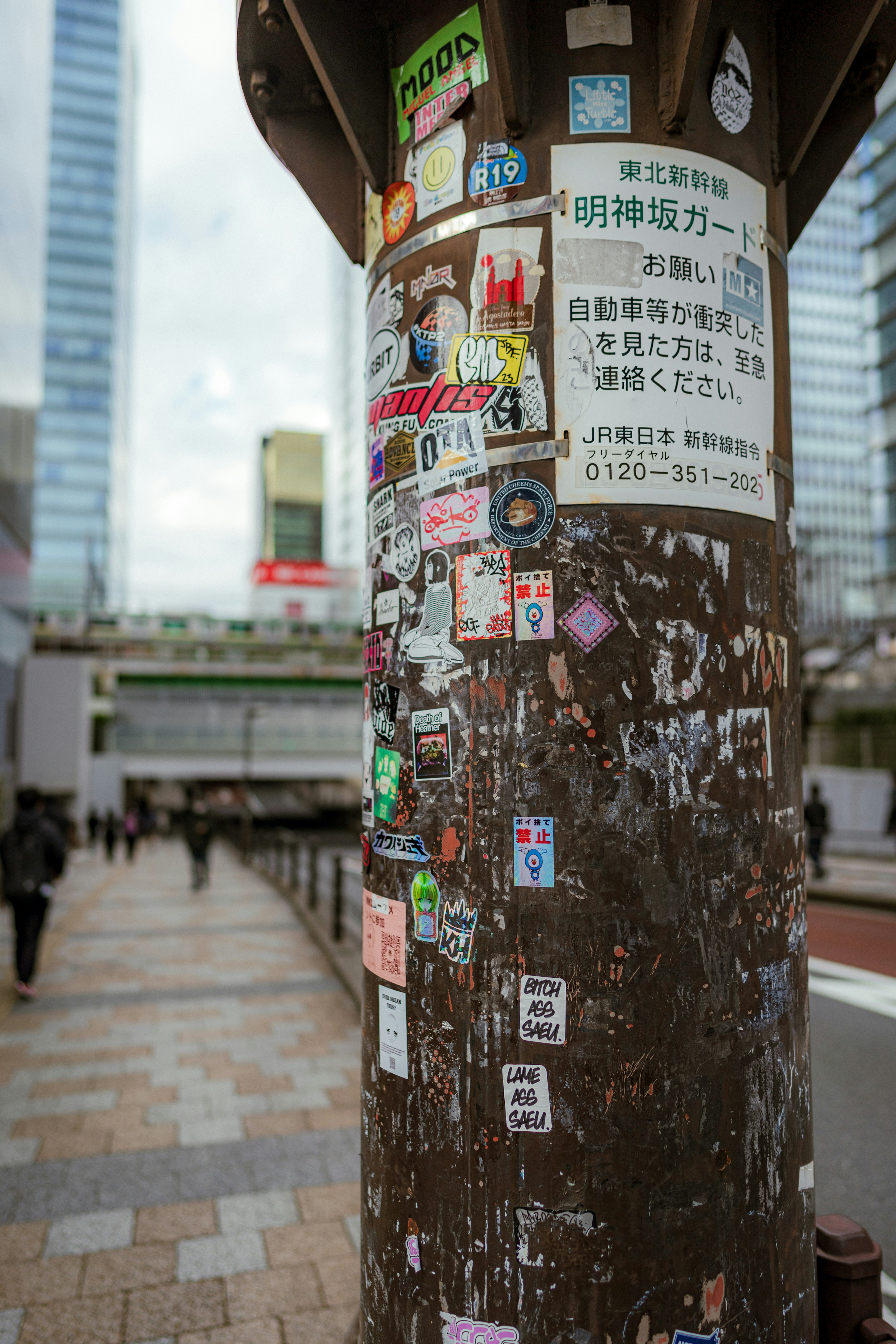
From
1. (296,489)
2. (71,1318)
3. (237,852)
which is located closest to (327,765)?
(237,852)

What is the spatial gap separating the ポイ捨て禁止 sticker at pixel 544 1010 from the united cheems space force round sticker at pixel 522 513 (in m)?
1.01

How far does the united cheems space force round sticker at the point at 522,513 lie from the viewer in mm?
2074

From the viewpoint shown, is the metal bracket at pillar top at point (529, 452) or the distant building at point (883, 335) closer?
the metal bracket at pillar top at point (529, 452)

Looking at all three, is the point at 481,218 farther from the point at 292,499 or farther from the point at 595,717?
the point at 292,499

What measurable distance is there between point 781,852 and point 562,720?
71 cm

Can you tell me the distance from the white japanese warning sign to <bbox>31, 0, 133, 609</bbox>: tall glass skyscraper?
10634cm

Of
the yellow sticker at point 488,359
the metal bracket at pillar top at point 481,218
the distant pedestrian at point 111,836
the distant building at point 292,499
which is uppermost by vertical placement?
the distant building at point 292,499

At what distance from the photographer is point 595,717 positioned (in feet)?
6.66

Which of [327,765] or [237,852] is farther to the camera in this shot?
[327,765]

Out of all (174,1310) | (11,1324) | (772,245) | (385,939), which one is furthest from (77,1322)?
(772,245)

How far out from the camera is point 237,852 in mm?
31391

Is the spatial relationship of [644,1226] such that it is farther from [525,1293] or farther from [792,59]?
[792,59]

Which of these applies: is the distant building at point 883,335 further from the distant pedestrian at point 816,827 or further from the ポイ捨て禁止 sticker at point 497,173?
the ポイ捨て禁止 sticker at point 497,173

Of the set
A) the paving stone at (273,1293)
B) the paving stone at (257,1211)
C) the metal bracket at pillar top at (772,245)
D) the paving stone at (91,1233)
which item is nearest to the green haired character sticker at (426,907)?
the metal bracket at pillar top at (772,245)
